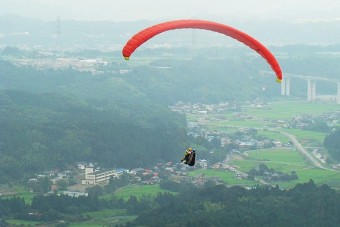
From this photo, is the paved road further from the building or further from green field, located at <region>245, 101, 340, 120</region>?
the building

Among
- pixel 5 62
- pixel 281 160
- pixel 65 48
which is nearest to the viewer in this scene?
pixel 281 160

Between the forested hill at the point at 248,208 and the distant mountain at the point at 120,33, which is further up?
the distant mountain at the point at 120,33

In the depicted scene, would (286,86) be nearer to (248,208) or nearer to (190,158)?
(248,208)

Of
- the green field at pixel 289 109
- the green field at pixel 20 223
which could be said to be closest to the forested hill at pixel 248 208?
the green field at pixel 20 223

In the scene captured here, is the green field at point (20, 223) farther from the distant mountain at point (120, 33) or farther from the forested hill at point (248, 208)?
the distant mountain at point (120, 33)

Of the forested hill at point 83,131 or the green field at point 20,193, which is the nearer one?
the green field at point 20,193

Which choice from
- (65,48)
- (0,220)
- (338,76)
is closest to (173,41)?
(65,48)

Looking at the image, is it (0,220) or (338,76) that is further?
(338,76)

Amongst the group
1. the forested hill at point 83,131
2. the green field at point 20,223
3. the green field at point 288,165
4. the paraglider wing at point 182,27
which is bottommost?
the green field at point 20,223

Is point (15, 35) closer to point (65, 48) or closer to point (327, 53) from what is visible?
point (65, 48)

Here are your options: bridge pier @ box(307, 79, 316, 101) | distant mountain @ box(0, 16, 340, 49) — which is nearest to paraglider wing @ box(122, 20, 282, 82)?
bridge pier @ box(307, 79, 316, 101)
